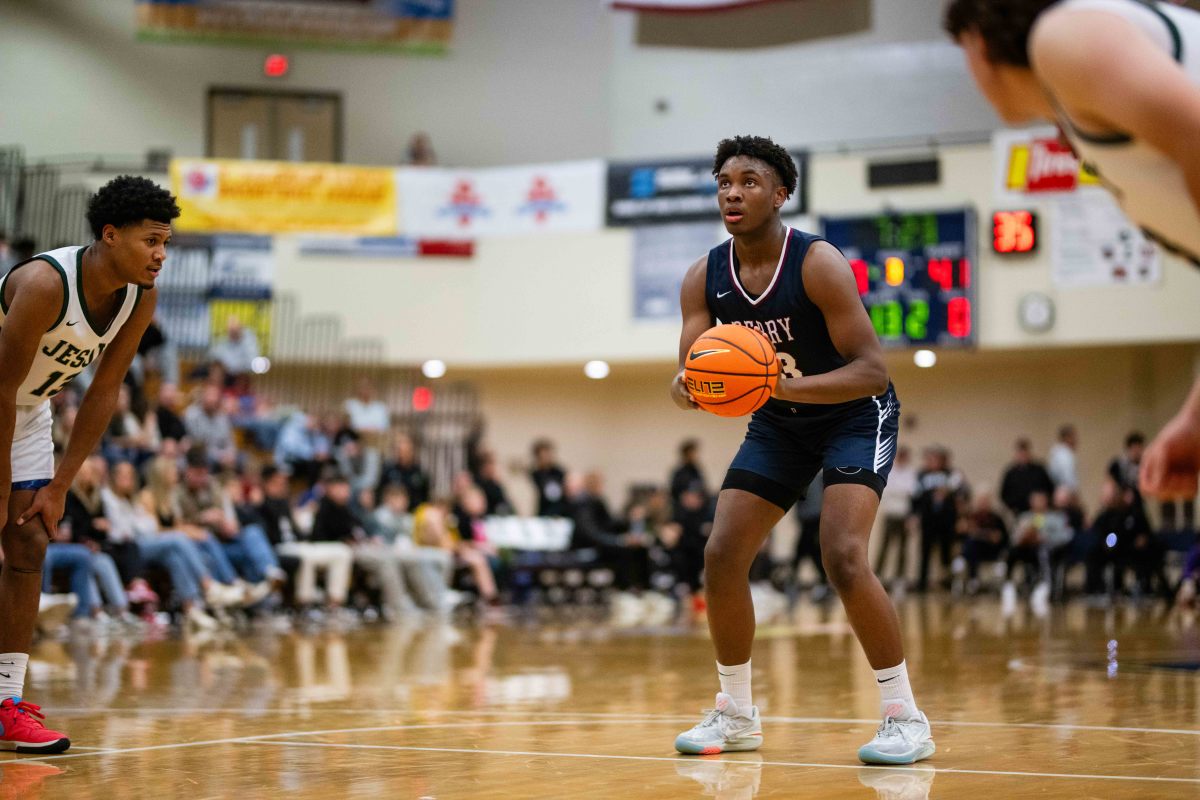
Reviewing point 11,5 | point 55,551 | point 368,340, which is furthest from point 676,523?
point 11,5

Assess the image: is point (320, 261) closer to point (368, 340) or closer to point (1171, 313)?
point (368, 340)

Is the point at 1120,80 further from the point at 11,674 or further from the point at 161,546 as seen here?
the point at 161,546

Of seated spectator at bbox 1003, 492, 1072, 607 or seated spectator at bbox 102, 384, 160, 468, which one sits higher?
seated spectator at bbox 102, 384, 160, 468

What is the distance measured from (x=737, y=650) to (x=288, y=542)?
9.91 meters

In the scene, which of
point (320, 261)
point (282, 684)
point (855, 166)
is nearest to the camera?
point (282, 684)

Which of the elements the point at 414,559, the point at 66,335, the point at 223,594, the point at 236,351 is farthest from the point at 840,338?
the point at 236,351

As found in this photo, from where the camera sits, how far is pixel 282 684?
7547mm

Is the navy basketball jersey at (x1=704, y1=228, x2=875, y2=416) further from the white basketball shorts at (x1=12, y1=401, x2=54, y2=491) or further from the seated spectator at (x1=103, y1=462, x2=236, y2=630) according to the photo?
the seated spectator at (x1=103, y1=462, x2=236, y2=630)

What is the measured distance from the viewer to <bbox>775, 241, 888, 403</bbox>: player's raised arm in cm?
469

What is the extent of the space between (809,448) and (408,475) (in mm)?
12101

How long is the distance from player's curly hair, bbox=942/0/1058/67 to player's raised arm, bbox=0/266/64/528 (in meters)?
3.33

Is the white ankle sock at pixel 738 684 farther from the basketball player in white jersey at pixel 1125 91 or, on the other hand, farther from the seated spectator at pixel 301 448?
the seated spectator at pixel 301 448

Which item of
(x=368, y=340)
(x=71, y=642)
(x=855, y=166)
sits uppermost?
(x=855, y=166)

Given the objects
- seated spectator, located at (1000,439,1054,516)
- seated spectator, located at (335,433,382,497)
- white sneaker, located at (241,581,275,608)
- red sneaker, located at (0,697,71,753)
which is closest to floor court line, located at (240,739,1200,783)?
red sneaker, located at (0,697,71,753)
